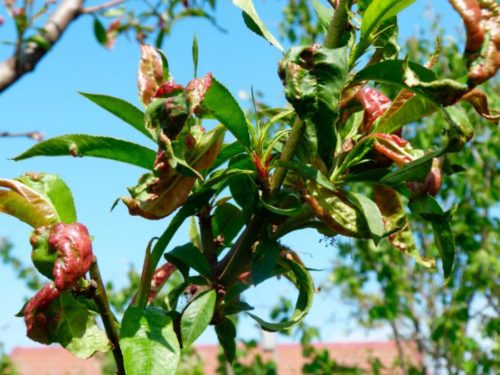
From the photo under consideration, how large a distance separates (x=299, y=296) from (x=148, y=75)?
0.29m

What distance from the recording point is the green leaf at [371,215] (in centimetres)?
68

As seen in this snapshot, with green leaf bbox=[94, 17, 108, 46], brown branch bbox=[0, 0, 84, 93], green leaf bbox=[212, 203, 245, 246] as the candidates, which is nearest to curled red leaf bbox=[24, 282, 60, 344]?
green leaf bbox=[212, 203, 245, 246]

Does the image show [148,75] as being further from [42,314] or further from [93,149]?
[42,314]

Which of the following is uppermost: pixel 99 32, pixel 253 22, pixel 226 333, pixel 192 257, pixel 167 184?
pixel 253 22

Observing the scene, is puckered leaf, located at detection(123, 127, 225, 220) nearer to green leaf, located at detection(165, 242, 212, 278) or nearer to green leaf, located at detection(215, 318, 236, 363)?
green leaf, located at detection(165, 242, 212, 278)

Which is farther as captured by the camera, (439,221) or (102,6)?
(102,6)

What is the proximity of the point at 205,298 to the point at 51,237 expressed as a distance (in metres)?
0.17

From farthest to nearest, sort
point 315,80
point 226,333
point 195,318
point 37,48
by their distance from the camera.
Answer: point 37,48 → point 226,333 → point 195,318 → point 315,80

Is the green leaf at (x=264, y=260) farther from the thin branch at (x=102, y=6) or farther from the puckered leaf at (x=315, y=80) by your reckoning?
the thin branch at (x=102, y=6)

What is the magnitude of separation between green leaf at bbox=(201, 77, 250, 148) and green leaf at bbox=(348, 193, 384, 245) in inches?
5.2

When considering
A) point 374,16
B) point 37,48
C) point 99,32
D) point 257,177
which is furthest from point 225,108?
point 99,32

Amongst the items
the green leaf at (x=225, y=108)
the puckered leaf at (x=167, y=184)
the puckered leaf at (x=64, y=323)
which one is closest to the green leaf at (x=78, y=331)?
the puckered leaf at (x=64, y=323)

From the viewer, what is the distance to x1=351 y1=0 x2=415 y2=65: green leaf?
29.0 inches

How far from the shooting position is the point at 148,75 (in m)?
0.80
